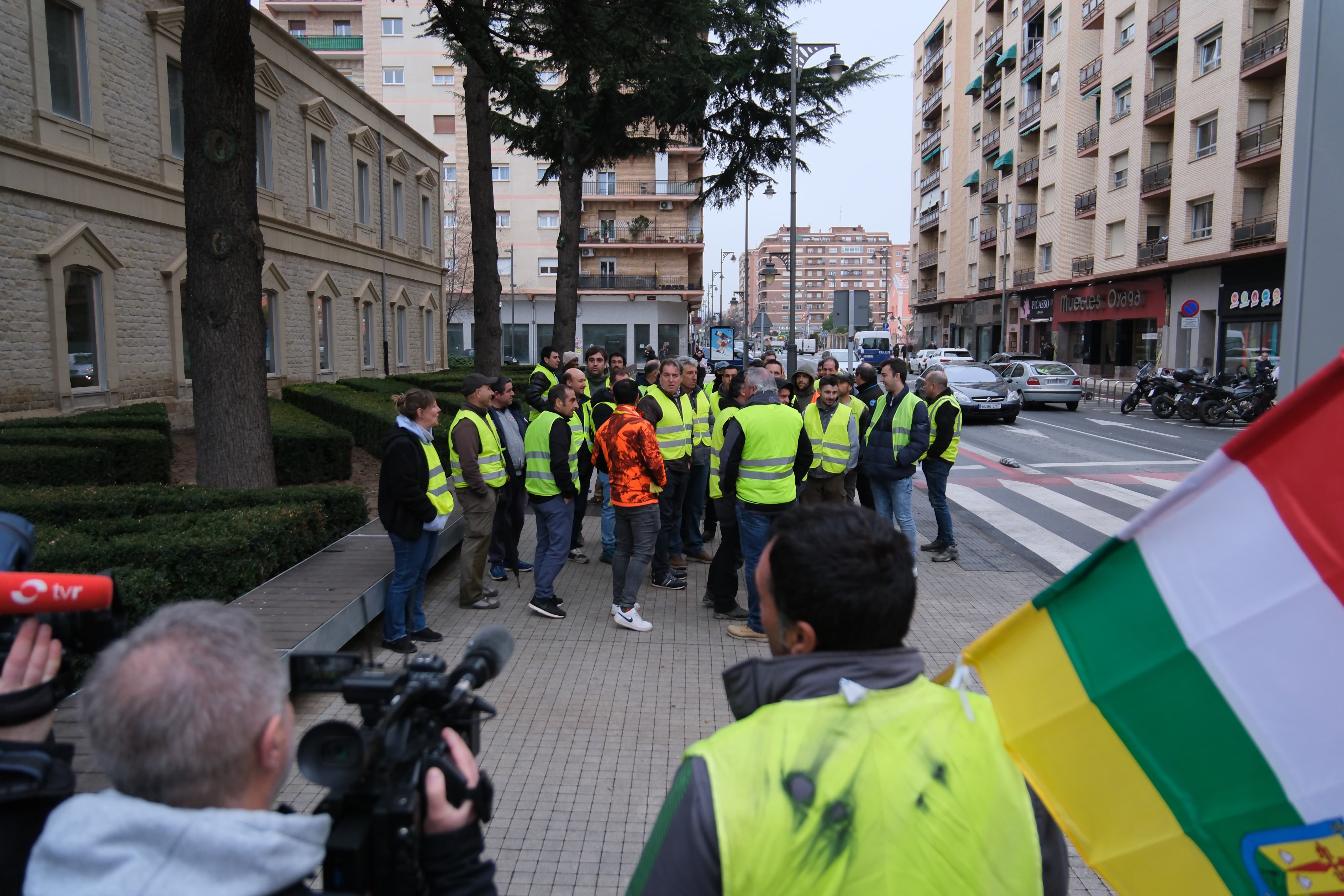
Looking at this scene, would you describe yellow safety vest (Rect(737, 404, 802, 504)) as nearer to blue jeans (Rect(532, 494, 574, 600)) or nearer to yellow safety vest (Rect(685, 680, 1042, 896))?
blue jeans (Rect(532, 494, 574, 600))

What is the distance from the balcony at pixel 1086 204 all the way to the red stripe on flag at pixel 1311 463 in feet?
156

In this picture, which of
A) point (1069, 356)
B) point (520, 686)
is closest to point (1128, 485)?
point (520, 686)

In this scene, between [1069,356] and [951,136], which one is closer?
[1069,356]

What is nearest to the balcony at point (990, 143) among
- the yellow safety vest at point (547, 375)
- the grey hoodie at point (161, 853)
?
the yellow safety vest at point (547, 375)

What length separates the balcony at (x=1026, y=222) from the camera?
51.9 meters

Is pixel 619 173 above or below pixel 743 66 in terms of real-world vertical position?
above

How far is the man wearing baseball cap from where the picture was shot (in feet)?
24.1

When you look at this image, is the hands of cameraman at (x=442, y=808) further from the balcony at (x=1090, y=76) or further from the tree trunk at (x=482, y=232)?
the balcony at (x=1090, y=76)

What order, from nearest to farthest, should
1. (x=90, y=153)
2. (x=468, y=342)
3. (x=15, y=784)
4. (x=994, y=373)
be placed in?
(x=15, y=784) → (x=90, y=153) → (x=994, y=373) → (x=468, y=342)

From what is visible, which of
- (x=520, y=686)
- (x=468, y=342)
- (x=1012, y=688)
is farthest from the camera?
(x=468, y=342)

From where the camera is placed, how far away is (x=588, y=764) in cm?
482

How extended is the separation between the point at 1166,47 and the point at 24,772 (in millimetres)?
44782

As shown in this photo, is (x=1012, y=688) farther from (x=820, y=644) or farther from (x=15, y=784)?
(x=15, y=784)

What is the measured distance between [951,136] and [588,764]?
67.3m
